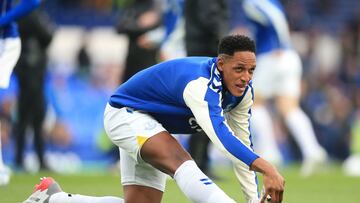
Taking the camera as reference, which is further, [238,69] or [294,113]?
[294,113]

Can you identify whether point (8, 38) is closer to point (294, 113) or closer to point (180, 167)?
point (180, 167)

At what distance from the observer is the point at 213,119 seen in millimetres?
6109

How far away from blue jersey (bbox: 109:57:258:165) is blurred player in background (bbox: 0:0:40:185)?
266cm


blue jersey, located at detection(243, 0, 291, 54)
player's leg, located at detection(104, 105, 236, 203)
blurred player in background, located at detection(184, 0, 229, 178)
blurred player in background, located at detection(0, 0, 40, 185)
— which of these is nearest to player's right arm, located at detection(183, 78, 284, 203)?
player's leg, located at detection(104, 105, 236, 203)

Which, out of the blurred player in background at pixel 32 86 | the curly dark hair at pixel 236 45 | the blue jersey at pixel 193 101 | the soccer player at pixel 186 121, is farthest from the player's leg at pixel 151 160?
the blurred player in background at pixel 32 86

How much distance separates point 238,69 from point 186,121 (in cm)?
61

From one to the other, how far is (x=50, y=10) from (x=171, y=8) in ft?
39.5

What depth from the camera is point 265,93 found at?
13938 millimetres

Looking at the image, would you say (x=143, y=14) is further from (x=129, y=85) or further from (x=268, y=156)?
(x=129, y=85)

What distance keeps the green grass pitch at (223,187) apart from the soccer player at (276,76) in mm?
488

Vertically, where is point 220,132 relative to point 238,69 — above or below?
below

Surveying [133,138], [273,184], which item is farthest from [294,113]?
[273,184]

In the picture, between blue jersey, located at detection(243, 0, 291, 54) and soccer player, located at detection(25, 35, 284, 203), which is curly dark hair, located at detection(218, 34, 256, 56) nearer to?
soccer player, located at detection(25, 35, 284, 203)

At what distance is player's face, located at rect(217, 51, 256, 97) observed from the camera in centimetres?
630
